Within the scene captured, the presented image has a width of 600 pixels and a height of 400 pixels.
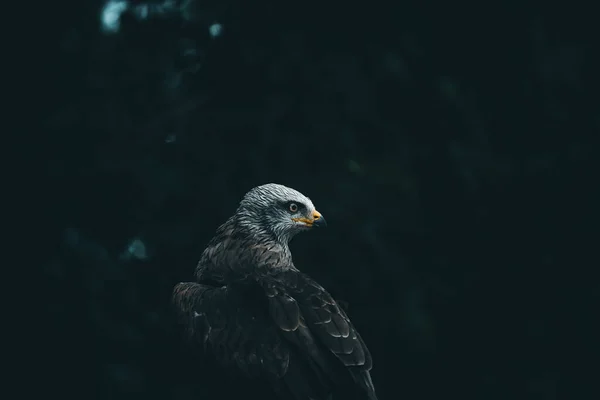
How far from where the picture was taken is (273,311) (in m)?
5.90

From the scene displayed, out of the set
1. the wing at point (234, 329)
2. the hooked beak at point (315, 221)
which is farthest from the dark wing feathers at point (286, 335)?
the hooked beak at point (315, 221)

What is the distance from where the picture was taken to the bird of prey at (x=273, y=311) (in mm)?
5754

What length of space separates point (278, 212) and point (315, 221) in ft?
1.06

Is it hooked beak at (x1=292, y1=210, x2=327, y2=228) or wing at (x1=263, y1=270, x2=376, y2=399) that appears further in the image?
hooked beak at (x1=292, y1=210, x2=327, y2=228)

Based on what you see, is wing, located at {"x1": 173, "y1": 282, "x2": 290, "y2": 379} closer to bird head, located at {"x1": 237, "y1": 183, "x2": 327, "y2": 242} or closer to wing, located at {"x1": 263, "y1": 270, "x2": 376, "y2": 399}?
wing, located at {"x1": 263, "y1": 270, "x2": 376, "y2": 399}

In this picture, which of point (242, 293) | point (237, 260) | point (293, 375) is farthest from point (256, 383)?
point (237, 260)

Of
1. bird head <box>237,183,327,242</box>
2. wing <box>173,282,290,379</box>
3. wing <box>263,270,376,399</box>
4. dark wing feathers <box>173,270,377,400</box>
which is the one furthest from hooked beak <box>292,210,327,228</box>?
wing <box>173,282,290,379</box>

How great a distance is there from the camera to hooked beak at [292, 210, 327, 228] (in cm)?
656

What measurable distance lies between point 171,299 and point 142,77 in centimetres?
170

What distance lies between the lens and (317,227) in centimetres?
664

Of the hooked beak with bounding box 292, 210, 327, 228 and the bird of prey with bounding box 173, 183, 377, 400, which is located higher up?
the hooked beak with bounding box 292, 210, 327, 228

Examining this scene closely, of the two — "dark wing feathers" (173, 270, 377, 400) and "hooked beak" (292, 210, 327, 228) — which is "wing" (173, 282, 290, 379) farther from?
"hooked beak" (292, 210, 327, 228)

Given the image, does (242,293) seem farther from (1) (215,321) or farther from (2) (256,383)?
(2) (256,383)

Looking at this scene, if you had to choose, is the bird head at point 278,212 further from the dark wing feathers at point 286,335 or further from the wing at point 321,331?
the wing at point 321,331
